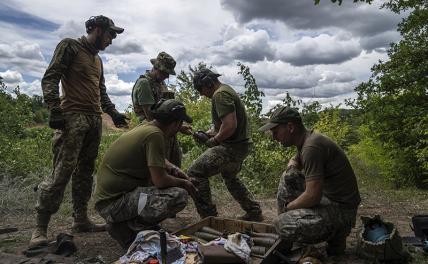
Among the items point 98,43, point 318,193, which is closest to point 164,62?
point 98,43

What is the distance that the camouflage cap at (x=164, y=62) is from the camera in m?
5.48

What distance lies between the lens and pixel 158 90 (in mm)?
5625

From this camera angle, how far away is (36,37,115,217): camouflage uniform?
456 cm

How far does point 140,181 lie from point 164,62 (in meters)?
1.92

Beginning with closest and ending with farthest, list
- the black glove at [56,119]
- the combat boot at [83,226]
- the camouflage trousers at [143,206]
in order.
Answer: the camouflage trousers at [143,206]
the black glove at [56,119]
the combat boot at [83,226]

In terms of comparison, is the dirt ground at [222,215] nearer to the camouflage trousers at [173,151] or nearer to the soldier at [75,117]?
the soldier at [75,117]

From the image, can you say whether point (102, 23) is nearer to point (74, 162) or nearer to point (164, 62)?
point (164, 62)

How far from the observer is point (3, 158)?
8.88 metres

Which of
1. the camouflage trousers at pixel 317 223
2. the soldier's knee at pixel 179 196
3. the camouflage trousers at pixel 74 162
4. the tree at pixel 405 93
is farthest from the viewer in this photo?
the tree at pixel 405 93

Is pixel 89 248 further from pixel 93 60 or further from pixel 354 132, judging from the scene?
pixel 354 132

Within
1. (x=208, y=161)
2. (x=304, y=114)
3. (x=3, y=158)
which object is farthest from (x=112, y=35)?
(x=304, y=114)

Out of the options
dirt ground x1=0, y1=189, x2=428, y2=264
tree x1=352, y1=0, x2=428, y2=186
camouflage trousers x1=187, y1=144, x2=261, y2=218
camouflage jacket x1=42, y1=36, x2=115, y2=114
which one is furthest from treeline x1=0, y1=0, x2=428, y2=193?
camouflage jacket x1=42, y1=36, x2=115, y2=114

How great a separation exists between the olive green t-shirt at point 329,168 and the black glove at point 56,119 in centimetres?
255

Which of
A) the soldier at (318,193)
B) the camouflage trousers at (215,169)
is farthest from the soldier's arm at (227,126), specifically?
the soldier at (318,193)
